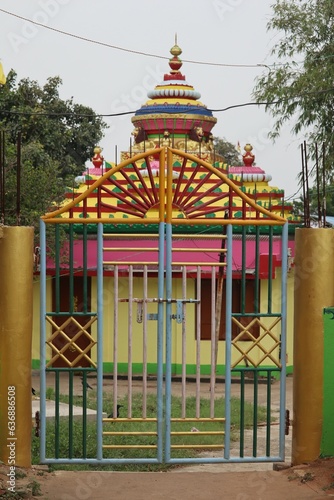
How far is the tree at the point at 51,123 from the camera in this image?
1112 inches

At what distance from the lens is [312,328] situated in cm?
972

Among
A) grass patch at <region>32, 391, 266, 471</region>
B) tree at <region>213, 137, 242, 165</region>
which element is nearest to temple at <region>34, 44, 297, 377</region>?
grass patch at <region>32, 391, 266, 471</region>

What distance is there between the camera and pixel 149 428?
13.9m

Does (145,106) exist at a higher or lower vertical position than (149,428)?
higher

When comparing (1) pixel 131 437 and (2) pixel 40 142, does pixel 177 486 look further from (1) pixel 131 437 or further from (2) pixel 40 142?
(2) pixel 40 142

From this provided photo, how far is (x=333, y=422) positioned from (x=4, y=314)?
3.17m

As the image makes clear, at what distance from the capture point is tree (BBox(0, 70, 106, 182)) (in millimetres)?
28250

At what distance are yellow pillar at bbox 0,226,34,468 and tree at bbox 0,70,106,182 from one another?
618 inches

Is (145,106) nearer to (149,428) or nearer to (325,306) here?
(149,428)

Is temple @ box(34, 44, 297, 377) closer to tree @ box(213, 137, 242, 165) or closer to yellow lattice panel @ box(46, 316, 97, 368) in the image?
yellow lattice panel @ box(46, 316, 97, 368)

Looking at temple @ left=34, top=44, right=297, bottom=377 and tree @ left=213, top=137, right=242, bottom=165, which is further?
tree @ left=213, top=137, right=242, bottom=165


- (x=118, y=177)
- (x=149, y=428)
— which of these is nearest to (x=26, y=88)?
(x=118, y=177)

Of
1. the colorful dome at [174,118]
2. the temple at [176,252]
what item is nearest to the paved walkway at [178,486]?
the temple at [176,252]

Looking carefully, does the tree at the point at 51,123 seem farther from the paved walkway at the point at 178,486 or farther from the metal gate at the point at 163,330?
the paved walkway at the point at 178,486
